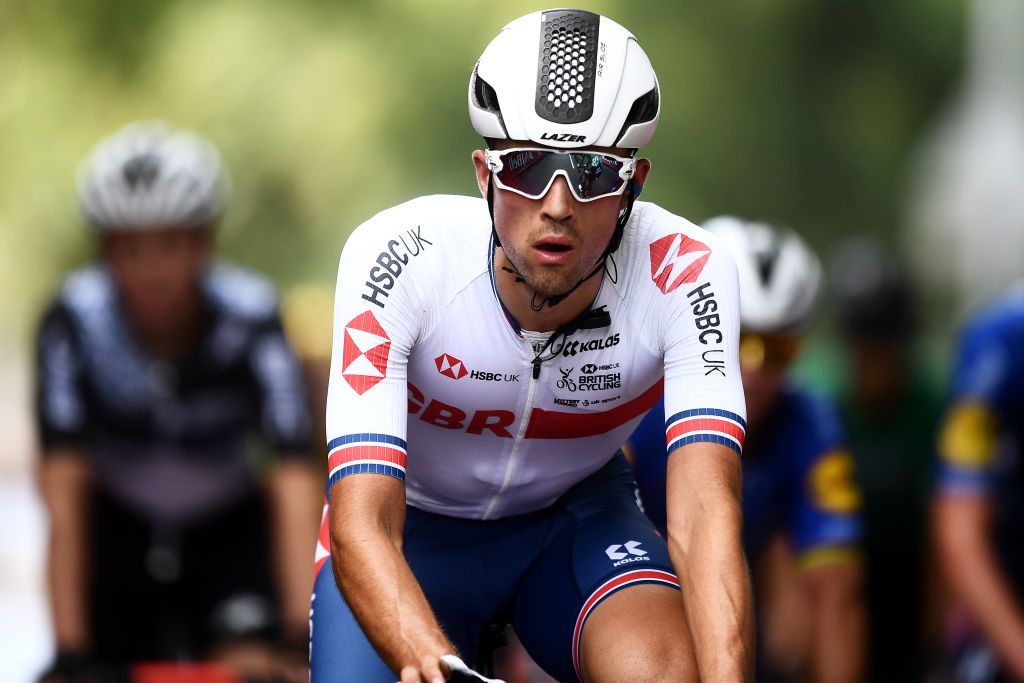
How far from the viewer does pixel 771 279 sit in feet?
17.2

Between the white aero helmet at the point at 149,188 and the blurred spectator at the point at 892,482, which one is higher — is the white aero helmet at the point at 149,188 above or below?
above

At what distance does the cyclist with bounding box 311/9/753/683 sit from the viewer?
3088mm

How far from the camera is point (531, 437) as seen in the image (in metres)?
3.55

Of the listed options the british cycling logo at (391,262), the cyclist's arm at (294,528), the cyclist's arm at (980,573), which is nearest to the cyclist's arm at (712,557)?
the british cycling logo at (391,262)

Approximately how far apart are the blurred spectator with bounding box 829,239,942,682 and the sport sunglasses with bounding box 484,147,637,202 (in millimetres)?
3893

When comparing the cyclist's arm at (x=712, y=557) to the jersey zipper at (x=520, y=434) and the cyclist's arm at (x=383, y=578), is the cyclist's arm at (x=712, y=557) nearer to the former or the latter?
the jersey zipper at (x=520, y=434)

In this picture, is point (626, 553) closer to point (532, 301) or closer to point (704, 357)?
point (704, 357)

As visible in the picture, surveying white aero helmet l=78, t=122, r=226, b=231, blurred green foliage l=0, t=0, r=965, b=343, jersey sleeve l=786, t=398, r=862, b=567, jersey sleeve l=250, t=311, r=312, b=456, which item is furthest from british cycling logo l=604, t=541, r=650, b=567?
blurred green foliage l=0, t=0, r=965, b=343

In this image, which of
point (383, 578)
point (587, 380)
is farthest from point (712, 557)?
point (383, 578)

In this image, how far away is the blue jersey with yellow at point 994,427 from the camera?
17.3 ft

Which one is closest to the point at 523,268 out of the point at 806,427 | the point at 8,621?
the point at 806,427

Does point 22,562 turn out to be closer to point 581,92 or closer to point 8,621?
point 8,621

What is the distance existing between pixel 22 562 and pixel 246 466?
19.8ft

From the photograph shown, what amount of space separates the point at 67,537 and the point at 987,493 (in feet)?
10.5
